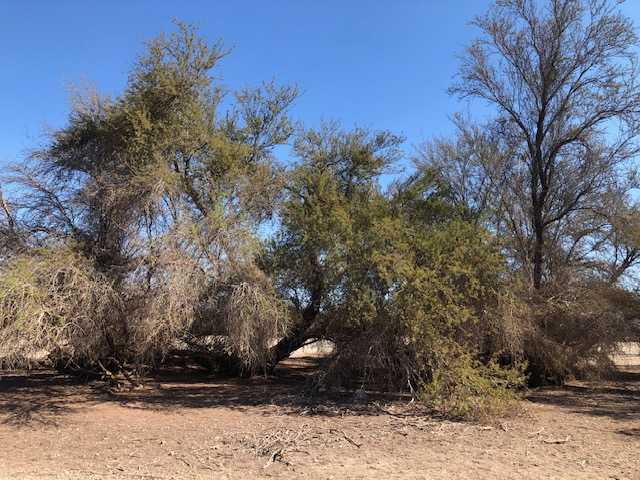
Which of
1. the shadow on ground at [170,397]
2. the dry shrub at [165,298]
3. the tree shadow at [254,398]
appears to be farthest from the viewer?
the tree shadow at [254,398]

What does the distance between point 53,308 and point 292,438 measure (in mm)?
5783

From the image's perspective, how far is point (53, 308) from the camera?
1193 cm

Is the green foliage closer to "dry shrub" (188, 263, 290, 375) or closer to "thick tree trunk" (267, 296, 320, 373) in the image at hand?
"dry shrub" (188, 263, 290, 375)

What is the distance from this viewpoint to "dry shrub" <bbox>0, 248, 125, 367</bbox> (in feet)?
37.1

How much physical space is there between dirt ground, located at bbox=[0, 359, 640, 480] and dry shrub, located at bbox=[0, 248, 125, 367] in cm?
146

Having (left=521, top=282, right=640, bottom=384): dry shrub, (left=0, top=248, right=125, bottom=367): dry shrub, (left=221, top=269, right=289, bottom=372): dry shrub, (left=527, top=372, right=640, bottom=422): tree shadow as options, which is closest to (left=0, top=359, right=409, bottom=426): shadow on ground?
(left=0, top=248, right=125, bottom=367): dry shrub

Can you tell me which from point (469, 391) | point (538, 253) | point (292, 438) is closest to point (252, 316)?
point (292, 438)

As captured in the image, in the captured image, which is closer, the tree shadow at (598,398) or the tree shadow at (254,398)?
the tree shadow at (598,398)

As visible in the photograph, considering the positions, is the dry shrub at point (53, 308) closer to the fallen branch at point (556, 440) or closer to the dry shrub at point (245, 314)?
the dry shrub at point (245, 314)

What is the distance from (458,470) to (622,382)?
45.3 ft

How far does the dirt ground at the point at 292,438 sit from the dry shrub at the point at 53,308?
1.46m

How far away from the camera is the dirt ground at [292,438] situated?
7.82 metres

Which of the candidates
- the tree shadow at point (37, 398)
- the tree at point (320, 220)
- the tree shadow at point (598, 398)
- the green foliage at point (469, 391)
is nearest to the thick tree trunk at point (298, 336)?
the tree at point (320, 220)

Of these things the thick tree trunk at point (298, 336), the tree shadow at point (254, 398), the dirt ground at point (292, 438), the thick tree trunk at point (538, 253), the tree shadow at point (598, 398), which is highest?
the thick tree trunk at point (538, 253)
